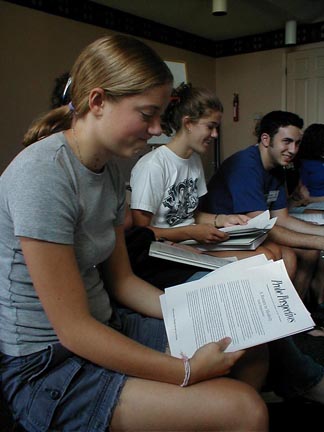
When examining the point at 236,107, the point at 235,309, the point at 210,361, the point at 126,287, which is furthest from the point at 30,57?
the point at 210,361

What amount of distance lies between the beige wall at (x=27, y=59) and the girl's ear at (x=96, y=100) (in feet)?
8.37

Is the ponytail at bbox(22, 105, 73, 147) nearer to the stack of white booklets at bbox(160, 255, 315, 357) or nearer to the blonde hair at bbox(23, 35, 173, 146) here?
the blonde hair at bbox(23, 35, 173, 146)

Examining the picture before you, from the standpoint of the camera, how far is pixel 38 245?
0.68 metres

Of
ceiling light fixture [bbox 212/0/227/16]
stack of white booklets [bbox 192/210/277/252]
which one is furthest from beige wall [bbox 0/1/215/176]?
stack of white booklets [bbox 192/210/277/252]

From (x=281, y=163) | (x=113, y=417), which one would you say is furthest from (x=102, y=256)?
(x=281, y=163)

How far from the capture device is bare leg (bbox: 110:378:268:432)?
2.27ft

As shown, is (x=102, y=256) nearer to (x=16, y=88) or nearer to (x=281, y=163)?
(x=281, y=163)

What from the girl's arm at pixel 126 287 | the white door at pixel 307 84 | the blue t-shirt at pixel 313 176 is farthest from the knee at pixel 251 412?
the white door at pixel 307 84

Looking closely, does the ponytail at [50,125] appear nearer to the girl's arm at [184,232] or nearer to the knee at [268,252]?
the girl's arm at [184,232]

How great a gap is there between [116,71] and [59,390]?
1.88 feet

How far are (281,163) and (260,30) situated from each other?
3232 millimetres

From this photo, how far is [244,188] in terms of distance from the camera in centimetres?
186

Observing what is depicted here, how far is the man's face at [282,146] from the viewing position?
79.6 inches

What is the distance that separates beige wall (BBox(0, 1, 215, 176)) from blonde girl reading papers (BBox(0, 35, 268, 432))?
2522 millimetres
